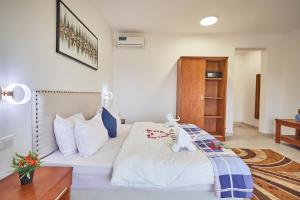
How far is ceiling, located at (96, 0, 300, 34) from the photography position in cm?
318

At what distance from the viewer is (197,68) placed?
4180mm

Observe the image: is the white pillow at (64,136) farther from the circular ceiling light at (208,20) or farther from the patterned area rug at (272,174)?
the circular ceiling light at (208,20)

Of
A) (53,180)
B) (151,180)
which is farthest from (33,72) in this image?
(151,180)

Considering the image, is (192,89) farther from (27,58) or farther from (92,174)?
(27,58)

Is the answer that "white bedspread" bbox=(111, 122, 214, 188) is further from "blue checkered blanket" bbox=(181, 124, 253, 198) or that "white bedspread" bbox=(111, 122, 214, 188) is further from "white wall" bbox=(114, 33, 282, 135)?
"white wall" bbox=(114, 33, 282, 135)

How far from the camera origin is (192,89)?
4.21m

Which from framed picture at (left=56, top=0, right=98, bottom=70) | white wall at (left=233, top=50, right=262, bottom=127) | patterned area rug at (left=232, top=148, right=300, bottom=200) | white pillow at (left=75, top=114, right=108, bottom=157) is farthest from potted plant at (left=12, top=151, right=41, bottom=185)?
white wall at (left=233, top=50, right=262, bottom=127)

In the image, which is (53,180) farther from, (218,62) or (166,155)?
(218,62)

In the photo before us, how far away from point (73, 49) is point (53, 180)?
1637mm

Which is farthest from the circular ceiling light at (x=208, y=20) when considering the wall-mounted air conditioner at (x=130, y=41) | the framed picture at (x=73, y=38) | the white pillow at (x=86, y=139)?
the white pillow at (x=86, y=139)

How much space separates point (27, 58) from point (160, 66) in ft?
11.5

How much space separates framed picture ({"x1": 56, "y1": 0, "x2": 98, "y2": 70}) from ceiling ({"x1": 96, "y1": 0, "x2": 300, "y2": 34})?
0.84m

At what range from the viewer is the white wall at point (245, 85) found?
6441mm

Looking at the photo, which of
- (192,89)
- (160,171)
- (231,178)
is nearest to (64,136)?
(160,171)
